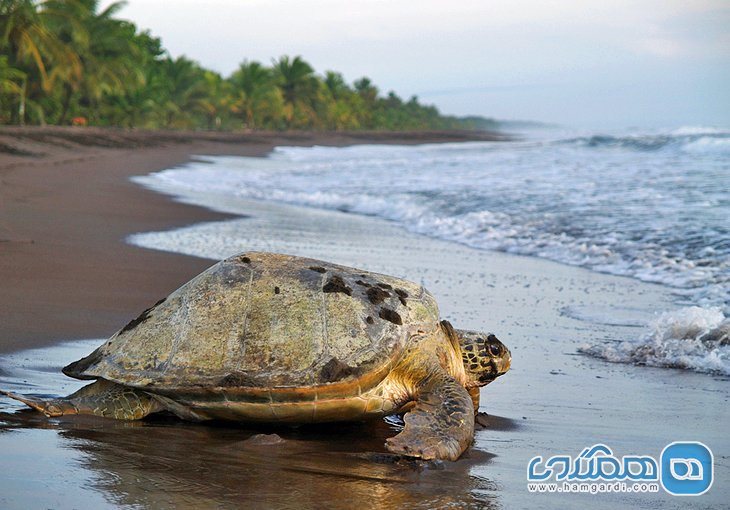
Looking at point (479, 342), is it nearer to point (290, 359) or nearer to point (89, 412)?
point (290, 359)

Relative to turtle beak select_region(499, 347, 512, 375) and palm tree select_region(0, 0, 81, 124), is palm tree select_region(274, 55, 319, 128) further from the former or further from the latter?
turtle beak select_region(499, 347, 512, 375)

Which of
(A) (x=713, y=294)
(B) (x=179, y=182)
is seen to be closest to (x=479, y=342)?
(A) (x=713, y=294)

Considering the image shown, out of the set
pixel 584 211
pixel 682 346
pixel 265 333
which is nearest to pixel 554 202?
pixel 584 211

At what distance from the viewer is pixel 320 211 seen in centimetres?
1347

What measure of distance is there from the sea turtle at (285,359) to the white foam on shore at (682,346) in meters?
1.49

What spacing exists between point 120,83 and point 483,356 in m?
39.1

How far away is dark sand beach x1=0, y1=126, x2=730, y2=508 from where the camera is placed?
2744 millimetres

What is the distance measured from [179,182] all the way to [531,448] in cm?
1527

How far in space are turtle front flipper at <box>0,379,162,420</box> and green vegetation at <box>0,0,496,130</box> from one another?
2965 centimetres

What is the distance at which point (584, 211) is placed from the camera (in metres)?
11.4

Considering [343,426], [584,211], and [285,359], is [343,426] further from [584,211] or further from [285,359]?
[584,211]

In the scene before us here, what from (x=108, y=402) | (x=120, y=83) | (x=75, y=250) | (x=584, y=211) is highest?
(x=120, y=83)

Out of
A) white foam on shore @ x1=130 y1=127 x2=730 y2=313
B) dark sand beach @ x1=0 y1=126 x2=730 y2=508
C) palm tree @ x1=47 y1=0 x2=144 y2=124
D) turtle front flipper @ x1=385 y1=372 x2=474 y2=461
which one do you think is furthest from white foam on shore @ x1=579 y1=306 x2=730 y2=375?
palm tree @ x1=47 y1=0 x2=144 y2=124

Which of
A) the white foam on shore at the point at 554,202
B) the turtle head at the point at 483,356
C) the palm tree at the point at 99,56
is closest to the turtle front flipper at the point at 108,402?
the turtle head at the point at 483,356
